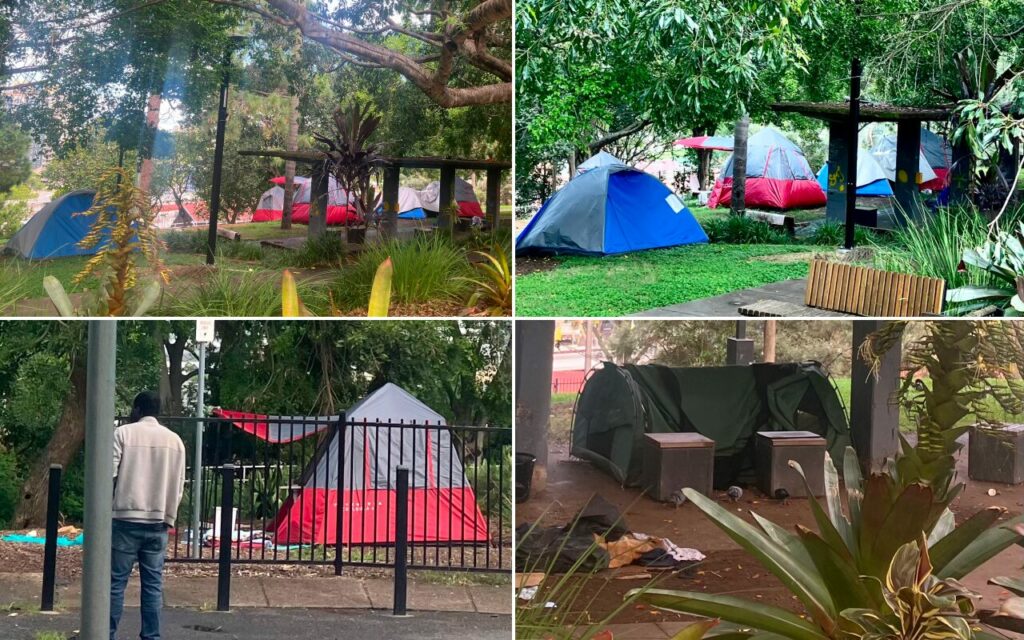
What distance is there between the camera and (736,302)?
3.74 metres

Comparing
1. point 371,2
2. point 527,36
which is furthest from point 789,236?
point 371,2

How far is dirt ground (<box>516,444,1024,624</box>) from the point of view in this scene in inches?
159

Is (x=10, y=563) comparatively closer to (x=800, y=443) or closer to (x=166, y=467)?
(x=166, y=467)

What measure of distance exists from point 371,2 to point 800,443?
8.75 ft

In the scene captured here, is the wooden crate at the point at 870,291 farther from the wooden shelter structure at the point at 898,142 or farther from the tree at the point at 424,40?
the tree at the point at 424,40

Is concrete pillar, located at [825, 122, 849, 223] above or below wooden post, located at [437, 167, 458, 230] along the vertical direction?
above

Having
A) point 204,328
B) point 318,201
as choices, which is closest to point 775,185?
point 318,201

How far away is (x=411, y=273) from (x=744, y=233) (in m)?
1.59

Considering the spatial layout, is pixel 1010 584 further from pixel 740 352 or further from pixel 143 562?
pixel 143 562

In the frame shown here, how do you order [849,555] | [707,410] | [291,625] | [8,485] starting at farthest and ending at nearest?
[8,485] → [707,410] → [291,625] → [849,555]

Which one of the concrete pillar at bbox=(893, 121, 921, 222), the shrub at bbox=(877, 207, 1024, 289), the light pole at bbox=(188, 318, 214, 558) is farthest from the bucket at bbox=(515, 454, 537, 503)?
the concrete pillar at bbox=(893, 121, 921, 222)

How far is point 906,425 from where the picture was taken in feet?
15.0

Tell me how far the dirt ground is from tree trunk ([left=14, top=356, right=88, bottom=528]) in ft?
10.8

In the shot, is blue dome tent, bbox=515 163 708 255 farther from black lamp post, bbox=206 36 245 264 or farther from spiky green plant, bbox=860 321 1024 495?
black lamp post, bbox=206 36 245 264
